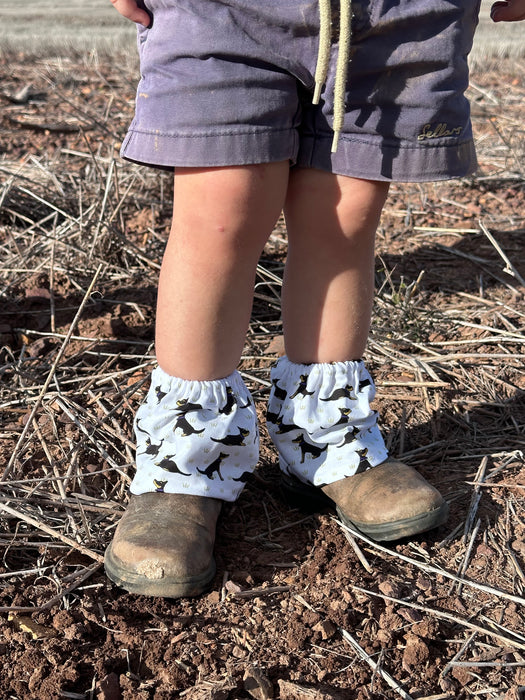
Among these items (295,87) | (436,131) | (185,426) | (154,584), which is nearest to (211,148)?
(295,87)

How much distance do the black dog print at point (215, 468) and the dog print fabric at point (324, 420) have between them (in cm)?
16

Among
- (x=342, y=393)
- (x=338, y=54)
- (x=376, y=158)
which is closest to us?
(x=338, y=54)

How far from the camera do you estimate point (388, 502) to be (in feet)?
4.94

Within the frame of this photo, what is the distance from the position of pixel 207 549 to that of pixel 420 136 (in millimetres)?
795

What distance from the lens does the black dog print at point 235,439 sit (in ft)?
4.84

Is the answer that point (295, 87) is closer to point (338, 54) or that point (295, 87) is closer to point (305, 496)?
point (338, 54)

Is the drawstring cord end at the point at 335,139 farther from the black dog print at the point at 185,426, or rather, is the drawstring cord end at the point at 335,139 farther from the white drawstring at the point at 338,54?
the black dog print at the point at 185,426

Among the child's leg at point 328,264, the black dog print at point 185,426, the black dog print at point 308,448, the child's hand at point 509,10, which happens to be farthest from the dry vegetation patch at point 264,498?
the child's hand at point 509,10

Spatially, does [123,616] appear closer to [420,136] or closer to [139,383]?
[139,383]

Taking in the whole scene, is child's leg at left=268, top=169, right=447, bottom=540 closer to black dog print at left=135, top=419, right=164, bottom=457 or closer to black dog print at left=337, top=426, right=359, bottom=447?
black dog print at left=337, top=426, right=359, bottom=447

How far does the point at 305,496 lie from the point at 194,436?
0.30 meters

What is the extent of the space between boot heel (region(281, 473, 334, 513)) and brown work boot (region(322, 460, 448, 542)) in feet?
0.13

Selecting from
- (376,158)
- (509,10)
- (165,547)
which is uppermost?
(509,10)

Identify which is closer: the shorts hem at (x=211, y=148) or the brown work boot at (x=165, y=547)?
the shorts hem at (x=211, y=148)
